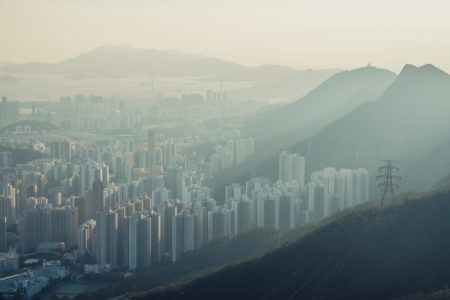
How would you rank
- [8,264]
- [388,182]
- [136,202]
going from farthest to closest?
[136,202] < [8,264] < [388,182]

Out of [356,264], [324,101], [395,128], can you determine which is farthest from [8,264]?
[324,101]

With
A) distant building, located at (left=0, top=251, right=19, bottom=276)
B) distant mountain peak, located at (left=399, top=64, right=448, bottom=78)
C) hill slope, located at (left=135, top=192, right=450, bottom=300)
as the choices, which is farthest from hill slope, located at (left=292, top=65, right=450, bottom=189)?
distant building, located at (left=0, top=251, right=19, bottom=276)

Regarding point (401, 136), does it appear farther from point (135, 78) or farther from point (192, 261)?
point (135, 78)

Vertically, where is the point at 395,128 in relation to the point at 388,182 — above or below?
above

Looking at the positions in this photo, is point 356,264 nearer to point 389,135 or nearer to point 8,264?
point 8,264

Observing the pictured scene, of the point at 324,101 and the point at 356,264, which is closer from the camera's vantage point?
the point at 356,264

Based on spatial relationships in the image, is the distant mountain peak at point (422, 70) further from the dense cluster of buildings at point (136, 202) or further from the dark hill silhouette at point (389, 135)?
the dense cluster of buildings at point (136, 202)

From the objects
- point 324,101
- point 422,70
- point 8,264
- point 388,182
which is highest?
point 422,70

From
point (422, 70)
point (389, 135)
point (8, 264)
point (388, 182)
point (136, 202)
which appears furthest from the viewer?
point (422, 70)

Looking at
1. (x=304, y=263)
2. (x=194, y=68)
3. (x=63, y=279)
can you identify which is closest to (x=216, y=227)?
(x=63, y=279)
